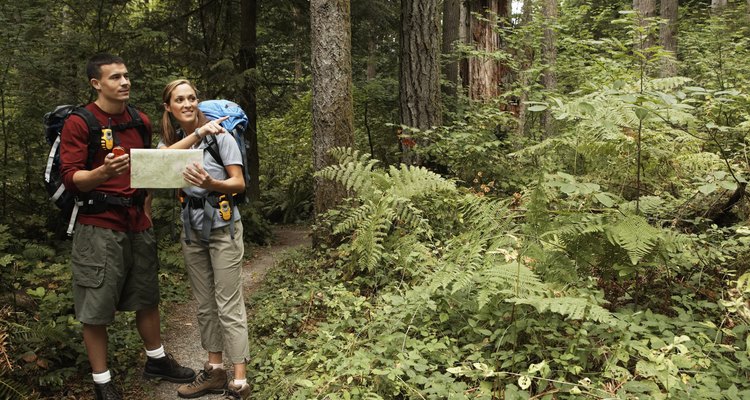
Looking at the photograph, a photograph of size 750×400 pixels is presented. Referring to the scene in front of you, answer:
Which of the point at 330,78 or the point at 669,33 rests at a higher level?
the point at 669,33

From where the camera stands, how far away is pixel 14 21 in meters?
6.91

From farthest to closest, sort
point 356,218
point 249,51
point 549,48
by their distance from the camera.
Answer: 1. point 549,48
2. point 249,51
3. point 356,218

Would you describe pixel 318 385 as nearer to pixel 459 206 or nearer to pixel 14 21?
pixel 459 206

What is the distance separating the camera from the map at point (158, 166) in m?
3.69

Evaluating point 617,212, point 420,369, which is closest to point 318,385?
point 420,369

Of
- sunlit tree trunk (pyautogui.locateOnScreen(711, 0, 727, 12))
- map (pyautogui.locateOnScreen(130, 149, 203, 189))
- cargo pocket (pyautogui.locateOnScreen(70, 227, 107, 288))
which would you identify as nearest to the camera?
map (pyautogui.locateOnScreen(130, 149, 203, 189))

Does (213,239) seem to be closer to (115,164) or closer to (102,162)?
(115,164)

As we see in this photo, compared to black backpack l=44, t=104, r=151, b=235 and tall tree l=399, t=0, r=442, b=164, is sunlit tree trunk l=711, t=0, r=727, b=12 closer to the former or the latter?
tall tree l=399, t=0, r=442, b=164

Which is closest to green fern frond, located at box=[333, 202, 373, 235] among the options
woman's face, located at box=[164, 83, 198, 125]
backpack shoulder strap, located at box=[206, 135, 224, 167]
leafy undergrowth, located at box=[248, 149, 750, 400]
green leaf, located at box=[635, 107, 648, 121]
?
leafy undergrowth, located at box=[248, 149, 750, 400]

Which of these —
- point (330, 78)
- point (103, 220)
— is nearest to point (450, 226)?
point (330, 78)

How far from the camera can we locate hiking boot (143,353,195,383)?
467 centimetres

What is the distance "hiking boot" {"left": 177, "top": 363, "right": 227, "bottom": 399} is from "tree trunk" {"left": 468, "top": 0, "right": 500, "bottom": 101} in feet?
23.2

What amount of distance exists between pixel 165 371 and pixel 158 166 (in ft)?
6.76

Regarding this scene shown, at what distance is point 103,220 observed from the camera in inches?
159
